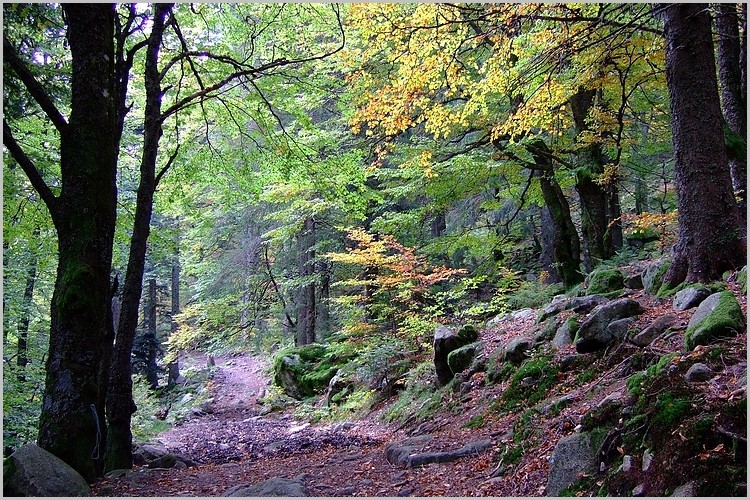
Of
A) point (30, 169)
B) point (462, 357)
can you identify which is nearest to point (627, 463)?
point (462, 357)

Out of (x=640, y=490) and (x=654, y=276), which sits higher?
(x=654, y=276)

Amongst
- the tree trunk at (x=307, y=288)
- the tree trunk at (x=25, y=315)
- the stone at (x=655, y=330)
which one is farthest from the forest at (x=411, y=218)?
the tree trunk at (x=307, y=288)

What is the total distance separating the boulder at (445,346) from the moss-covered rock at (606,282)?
8.50ft


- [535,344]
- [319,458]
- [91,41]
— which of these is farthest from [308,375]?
[91,41]

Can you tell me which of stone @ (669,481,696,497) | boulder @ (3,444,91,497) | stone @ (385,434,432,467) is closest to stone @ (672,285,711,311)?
stone @ (669,481,696,497)

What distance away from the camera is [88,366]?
5141mm

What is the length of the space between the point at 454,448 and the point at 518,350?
2.43m

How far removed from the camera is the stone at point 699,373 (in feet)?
12.2

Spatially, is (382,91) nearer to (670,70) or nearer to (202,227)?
(670,70)

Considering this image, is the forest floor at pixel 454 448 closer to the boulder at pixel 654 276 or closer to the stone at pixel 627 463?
the boulder at pixel 654 276

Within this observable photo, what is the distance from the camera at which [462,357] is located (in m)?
9.20

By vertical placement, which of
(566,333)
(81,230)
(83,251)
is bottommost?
(566,333)

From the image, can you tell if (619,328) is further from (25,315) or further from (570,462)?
(25,315)

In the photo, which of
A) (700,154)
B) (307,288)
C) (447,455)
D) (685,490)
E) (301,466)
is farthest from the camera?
(307,288)
